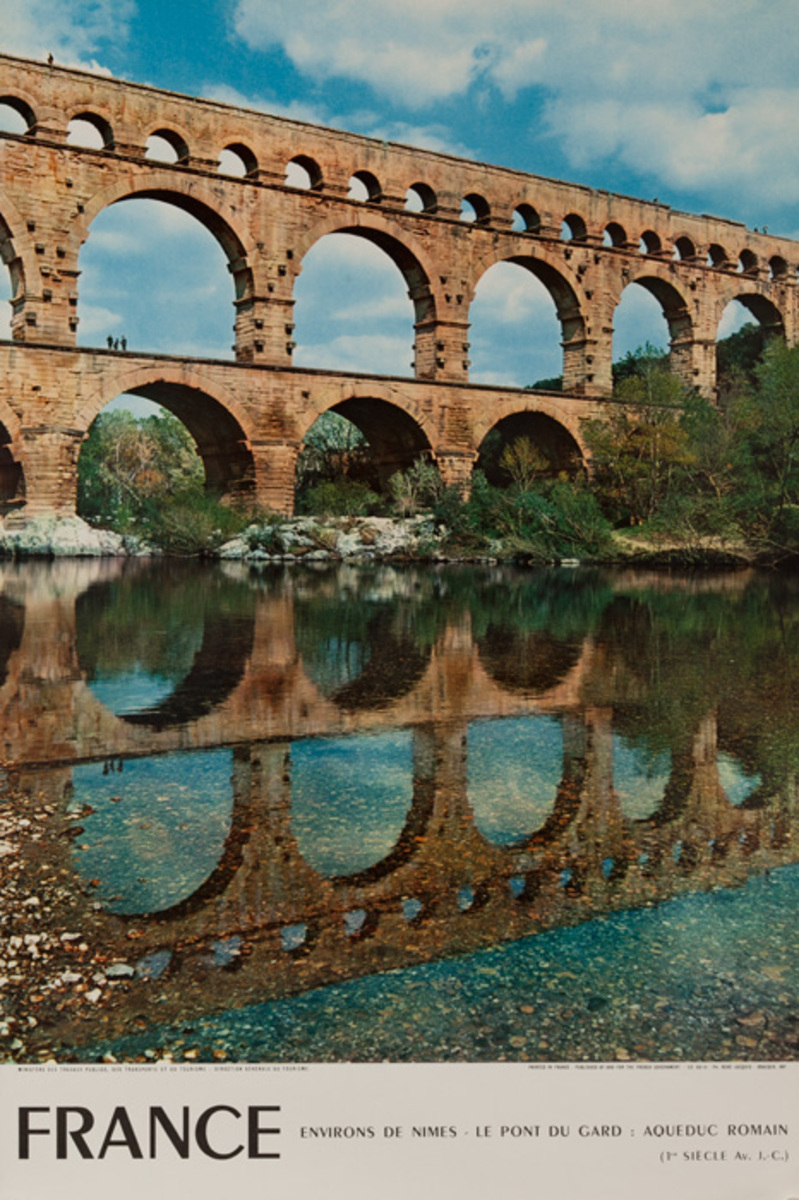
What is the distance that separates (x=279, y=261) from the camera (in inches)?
1023

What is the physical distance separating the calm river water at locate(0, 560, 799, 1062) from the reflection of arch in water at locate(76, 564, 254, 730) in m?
0.05

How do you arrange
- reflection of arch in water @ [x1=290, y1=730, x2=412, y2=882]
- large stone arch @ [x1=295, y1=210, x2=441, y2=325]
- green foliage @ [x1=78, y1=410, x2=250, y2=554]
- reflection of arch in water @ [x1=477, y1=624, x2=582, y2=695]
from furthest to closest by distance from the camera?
1. green foliage @ [x1=78, y1=410, x2=250, y2=554]
2. large stone arch @ [x1=295, y1=210, x2=441, y2=325]
3. reflection of arch in water @ [x1=477, y1=624, x2=582, y2=695]
4. reflection of arch in water @ [x1=290, y1=730, x2=412, y2=882]

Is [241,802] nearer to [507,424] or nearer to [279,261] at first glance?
[279,261]

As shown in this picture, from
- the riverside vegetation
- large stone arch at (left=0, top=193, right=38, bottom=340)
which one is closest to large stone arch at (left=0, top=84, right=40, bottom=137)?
large stone arch at (left=0, top=193, right=38, bottom=340)

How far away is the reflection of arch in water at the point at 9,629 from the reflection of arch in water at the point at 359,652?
2122mm

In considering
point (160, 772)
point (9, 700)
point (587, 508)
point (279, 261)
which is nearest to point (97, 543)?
Answer: point (279, 261)

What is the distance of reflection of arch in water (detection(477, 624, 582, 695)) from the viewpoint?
6.66 m

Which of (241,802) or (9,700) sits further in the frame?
(9,700)

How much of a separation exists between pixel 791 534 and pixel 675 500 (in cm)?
270

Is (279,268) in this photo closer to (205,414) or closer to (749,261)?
(205,414)

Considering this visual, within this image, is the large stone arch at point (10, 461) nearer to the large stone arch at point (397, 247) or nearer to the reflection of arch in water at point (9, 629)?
the large stone arch at point (397, 247)

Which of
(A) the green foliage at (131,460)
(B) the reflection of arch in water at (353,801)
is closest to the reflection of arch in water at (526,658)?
(B) the reflection of arch in water at (353,801)

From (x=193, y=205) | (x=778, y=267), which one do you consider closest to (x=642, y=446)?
(x=193, y=205)

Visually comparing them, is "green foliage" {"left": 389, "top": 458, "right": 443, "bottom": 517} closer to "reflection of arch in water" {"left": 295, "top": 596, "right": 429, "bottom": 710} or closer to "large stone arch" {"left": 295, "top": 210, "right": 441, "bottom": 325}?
"large stone arch" {"left": 295, "top": 210, "right": 441, "bottom": 325}
